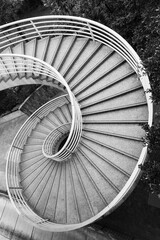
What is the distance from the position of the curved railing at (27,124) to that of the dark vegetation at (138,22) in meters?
2.69

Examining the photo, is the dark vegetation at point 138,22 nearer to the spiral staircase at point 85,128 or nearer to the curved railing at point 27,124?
the spiral staircase at point 85,128

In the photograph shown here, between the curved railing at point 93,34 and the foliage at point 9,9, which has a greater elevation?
the foliage at point 9,9

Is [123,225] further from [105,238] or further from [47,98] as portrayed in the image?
[47,98]

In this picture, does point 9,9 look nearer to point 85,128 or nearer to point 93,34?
point 93,34

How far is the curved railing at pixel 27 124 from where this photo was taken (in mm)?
8211

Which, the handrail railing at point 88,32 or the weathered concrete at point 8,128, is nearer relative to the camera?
the handrail railing at point 88,32

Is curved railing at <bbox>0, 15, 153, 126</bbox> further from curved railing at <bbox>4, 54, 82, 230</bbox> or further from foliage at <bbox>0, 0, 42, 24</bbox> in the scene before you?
foliage at <bbox>0, 0, 42, 24</bbox>

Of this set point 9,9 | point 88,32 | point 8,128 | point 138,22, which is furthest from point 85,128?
point 9,9

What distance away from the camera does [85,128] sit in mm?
8953

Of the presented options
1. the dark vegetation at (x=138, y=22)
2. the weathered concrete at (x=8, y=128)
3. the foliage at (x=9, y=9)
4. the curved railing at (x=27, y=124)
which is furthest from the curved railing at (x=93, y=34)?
the weathered concrete at (x=8, y=128)

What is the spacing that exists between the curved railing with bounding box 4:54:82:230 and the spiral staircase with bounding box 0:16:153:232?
41mm

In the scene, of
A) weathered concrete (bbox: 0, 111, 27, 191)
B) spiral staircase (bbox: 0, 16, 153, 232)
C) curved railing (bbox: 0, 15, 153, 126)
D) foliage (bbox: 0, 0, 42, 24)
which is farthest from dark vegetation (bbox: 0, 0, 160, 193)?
weathered concrete (bbox: 0, 111, 27, 191)

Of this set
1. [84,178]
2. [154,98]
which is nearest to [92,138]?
[84,178]

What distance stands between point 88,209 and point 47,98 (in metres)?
7.39
